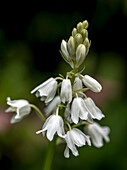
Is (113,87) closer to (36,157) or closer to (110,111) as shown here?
(110,111)

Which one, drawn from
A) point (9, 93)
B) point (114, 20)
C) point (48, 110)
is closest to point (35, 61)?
point (9, 93)

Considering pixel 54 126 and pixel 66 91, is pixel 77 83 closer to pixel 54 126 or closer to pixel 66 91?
pixel 66 91

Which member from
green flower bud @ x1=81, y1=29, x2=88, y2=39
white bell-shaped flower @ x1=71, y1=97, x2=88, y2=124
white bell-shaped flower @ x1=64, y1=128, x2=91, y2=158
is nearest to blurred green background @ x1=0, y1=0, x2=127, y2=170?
white bell-shaped flower @ x1=64, y1=128, x2=91, y2=158

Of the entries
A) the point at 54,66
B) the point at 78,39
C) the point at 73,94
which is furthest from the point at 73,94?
the point at 54,66

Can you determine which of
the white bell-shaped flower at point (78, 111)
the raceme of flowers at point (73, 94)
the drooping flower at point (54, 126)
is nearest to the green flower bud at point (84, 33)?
the raceme of flowers at point (73, 94)

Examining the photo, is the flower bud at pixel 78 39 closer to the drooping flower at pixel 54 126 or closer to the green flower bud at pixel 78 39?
the green flower bud at pixel 78 39

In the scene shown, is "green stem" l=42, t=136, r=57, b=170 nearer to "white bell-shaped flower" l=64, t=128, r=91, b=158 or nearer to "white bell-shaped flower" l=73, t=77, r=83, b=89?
"white bell-shaped flower" l=64, t=128, r=91, b=158
